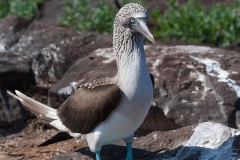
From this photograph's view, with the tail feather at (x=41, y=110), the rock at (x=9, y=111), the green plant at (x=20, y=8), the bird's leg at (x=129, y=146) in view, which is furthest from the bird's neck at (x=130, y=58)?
the green plant at (x=20, y=8)

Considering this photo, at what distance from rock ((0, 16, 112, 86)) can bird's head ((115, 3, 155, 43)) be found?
3.10 m

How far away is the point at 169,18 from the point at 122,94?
23.1 ft

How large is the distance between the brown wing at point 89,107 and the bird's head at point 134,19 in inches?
20.6

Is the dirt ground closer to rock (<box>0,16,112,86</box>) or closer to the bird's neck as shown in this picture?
rock (<box>0,16,112,86</box>)

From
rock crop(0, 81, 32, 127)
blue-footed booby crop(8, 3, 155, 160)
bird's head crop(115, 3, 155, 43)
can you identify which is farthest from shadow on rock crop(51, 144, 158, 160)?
rock crop(0, 81, 32, 127)

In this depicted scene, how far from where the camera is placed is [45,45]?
10.4 metres

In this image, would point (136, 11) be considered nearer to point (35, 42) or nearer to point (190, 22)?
point (35, 42)

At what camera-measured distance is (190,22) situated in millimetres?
12594

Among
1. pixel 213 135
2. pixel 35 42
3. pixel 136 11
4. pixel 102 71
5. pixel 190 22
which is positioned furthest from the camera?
pixel 190 22

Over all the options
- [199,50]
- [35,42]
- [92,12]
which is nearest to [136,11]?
[199,50]

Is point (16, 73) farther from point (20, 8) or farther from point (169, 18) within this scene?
point (20, 8)

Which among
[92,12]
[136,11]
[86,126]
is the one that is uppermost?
[136,11]

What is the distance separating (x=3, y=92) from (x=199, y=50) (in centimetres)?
237

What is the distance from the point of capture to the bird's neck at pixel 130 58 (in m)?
6.31
